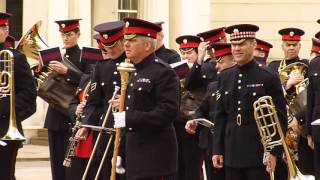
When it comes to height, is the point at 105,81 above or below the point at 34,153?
above

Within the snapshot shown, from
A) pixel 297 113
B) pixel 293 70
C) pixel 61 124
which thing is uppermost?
pixel 293 70

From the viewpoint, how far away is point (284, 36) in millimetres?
14156

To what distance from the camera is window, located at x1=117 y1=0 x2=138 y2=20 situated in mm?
23375

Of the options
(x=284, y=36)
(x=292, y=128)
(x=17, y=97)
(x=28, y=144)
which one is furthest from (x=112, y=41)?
(x=28, y=144)

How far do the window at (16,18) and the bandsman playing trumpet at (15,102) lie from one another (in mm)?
12603

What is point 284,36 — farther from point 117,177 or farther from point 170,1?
point 170,1

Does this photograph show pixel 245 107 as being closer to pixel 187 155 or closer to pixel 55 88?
pixel 187 155

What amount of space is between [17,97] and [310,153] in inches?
135

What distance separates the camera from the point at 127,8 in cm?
2344

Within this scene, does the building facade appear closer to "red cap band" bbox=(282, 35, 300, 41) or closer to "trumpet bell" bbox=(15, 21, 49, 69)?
"trumpet bell" bbox=(15, 21, 49, 69)

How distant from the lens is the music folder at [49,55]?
13008mm

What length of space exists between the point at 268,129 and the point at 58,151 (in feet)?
13.4

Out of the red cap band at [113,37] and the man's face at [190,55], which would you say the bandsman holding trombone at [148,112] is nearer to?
the red cap band at [113,37]

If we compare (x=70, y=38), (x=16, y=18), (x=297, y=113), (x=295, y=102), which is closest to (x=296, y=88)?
(x=295, y=102)
